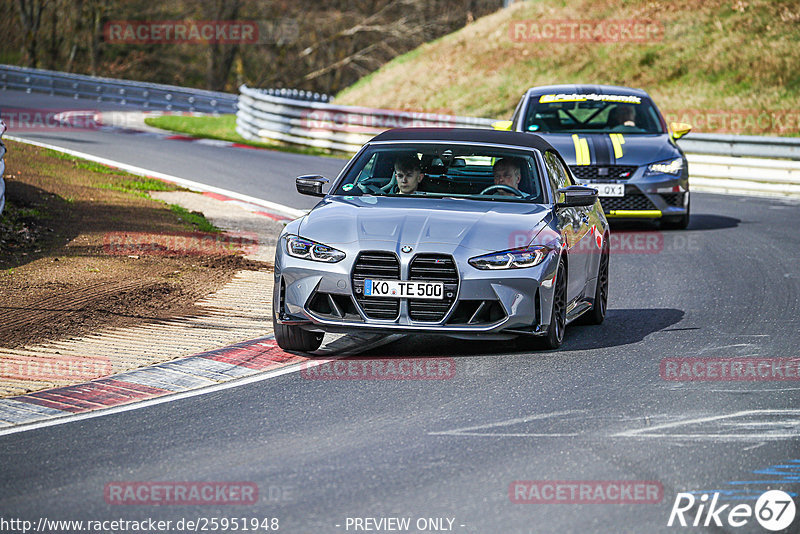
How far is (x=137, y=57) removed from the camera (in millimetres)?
59188

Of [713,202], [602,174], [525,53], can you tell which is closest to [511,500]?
[602,174]

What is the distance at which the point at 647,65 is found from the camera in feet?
114

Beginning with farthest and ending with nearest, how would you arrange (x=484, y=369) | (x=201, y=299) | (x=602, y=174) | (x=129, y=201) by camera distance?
(x=129, y=201) → (x=602, y=174) → (x=201, y=299) → (x=484, y=369)

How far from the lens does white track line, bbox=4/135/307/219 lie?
17719 mm

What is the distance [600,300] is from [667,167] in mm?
6149

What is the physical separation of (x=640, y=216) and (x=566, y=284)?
7.22 meters

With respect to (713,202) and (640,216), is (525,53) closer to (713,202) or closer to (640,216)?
(713,202)

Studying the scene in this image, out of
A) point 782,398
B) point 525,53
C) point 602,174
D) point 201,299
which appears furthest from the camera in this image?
point 525,53

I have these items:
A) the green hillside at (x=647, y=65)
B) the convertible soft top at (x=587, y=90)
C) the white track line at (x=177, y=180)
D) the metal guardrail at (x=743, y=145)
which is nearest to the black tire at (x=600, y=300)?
the white track line at (x=177, y=180)

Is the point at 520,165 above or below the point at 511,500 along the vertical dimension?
above

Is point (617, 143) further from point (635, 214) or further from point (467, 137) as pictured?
point (467, 137)

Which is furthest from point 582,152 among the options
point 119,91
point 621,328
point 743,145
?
point 119,91

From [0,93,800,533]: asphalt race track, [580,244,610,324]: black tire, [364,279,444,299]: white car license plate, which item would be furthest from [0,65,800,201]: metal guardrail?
[364,279,444,299]: white car license plate

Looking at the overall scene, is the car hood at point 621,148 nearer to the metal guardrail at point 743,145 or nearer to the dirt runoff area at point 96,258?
the dirt runoff area at point 96,258
